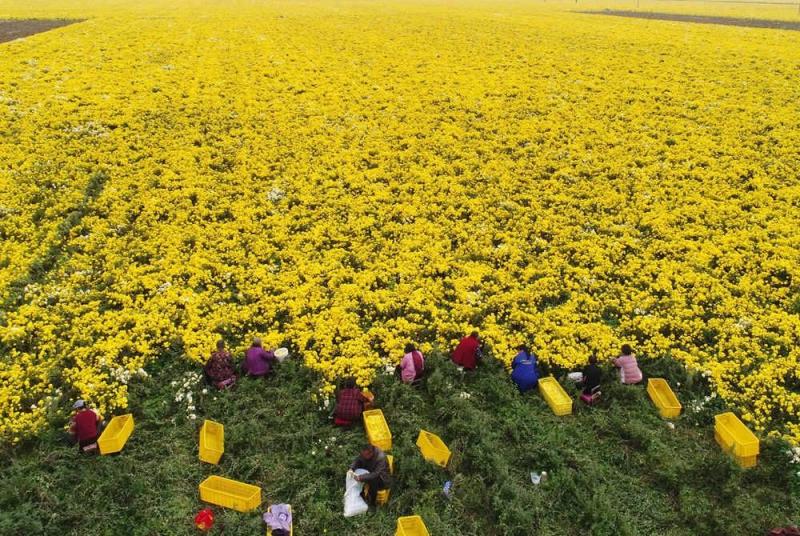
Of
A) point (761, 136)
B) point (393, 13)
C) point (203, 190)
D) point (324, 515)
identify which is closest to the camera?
point (324, 515)

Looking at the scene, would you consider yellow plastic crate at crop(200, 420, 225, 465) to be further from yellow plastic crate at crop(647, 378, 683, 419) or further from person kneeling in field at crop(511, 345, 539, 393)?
yellow plastic crate at crop(647, 378, 683, 419)

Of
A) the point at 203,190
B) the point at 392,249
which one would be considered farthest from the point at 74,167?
the point at 392,249

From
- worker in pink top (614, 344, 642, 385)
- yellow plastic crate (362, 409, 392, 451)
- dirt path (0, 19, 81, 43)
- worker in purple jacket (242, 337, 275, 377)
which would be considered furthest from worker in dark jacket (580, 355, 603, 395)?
dirt path (0, 19, 81, 43)

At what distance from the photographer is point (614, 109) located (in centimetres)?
2552

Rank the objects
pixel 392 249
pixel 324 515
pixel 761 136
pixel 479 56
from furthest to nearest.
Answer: pixel 479 56 → pixel 761 136 → pixel 392 249 → pixel 324 515

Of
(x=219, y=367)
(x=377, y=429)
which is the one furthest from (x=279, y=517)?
(x=219, y=367)

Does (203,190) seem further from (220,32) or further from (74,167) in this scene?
(220,32)

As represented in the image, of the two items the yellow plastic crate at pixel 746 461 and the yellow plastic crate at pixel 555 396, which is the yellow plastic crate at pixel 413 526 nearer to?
the yellow plastic crate at pixel 555 396

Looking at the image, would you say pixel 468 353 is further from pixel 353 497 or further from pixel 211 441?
pixel 211 441

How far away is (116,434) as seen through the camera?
10547mm

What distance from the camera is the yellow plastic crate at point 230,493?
948cm

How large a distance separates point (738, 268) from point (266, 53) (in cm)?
3042

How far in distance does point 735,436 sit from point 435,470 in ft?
20.0

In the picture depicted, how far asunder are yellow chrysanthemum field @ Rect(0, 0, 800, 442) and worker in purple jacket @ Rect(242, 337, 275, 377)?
860 millimetres
